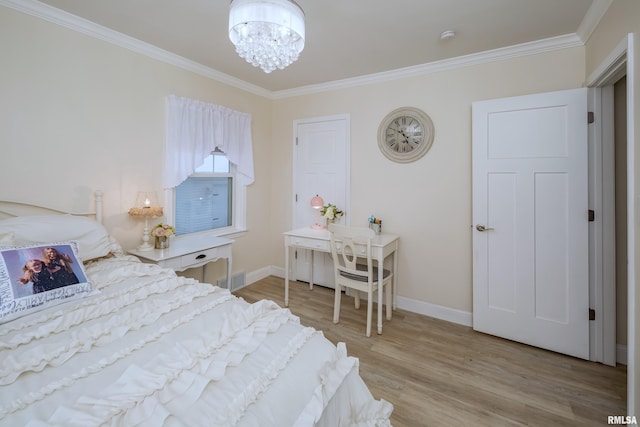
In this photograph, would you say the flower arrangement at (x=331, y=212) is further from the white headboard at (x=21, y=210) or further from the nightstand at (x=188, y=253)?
the white headboard at (x=21, y=210)

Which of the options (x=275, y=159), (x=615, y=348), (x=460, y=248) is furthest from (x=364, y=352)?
(x=275, y=159)

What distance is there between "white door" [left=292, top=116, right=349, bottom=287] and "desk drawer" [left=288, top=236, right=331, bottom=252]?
0.57m

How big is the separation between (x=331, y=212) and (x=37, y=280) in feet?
8.45

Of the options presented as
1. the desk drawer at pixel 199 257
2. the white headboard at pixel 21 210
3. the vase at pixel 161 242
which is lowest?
the desk drawer at pixel 199 257

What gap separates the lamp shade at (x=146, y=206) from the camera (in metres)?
2.57

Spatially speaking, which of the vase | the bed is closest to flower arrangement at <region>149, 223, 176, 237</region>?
the vase

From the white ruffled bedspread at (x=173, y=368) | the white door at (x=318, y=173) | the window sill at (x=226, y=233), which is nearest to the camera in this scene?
the white ruffled bedspread at (x=173, y=368)

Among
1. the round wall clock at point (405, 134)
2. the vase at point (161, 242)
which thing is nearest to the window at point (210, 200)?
the vase at point (161, 242)

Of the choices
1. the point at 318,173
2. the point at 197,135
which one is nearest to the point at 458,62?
the point at 318,173

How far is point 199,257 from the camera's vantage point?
2.78 metres

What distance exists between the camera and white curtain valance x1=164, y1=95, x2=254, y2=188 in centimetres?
291

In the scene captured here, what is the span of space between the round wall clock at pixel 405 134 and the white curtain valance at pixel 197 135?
1.70m

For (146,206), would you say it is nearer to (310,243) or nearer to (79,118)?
(79,118)

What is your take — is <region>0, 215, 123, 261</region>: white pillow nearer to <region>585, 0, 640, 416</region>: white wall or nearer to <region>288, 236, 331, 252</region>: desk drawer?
<region>288, 236, 331, 252</region>: desk drawer
